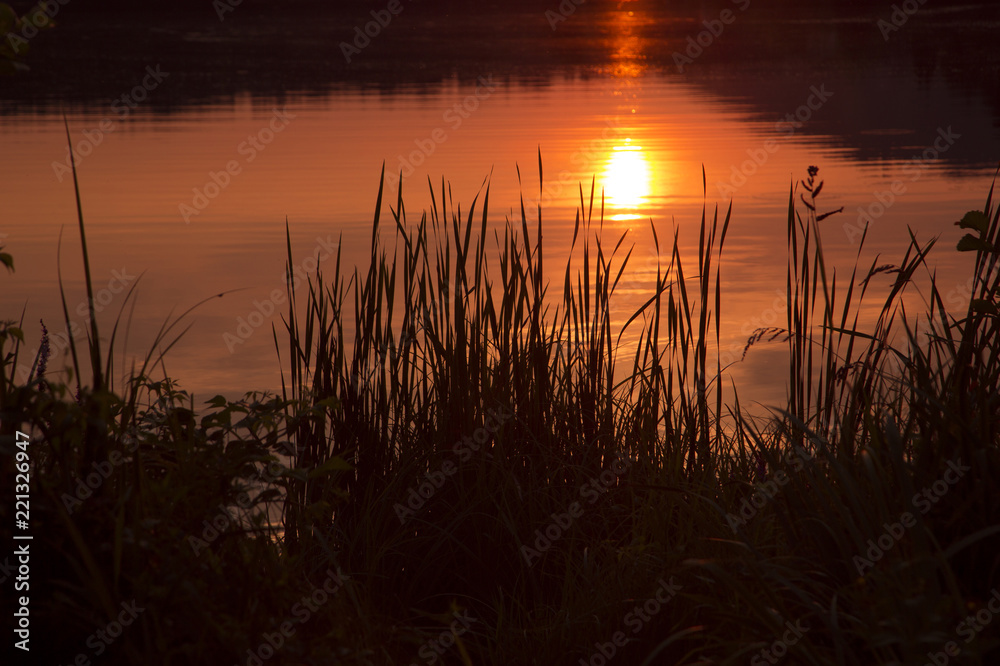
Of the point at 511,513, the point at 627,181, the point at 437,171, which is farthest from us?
the point at 437,171

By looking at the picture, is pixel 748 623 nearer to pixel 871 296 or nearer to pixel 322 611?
pixel 322 611

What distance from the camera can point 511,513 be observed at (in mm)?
2664

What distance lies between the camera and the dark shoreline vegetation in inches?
69.3

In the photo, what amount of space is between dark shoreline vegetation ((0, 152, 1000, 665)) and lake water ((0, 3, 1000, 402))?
774 mm

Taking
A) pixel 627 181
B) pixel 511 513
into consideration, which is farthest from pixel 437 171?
pixel 511 513

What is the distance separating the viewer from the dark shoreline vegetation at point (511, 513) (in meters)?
1.76

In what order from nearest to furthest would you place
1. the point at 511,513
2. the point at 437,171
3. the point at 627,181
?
the point at 511,513 → the point at 627,181 → the point at 437,171

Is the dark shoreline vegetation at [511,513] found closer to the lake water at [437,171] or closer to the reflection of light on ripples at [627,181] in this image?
the lake water at [437,171]

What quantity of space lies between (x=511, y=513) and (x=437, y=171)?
6.72 meters

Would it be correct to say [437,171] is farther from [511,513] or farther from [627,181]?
[511,513]

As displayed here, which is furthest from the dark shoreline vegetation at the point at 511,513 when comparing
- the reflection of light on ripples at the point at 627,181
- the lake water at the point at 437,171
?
the reflection of light on ripples at the point at 627,181

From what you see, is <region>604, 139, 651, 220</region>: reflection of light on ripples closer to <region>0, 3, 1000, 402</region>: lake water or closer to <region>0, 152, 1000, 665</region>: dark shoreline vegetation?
<region>0, 3, 1000, 402</region>: lake water

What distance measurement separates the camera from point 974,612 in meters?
→ 1.80

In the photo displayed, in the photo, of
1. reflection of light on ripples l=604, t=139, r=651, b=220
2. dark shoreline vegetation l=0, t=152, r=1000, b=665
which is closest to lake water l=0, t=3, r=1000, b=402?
reflection of light on ripples l=604, t=139, r=651, b=220
